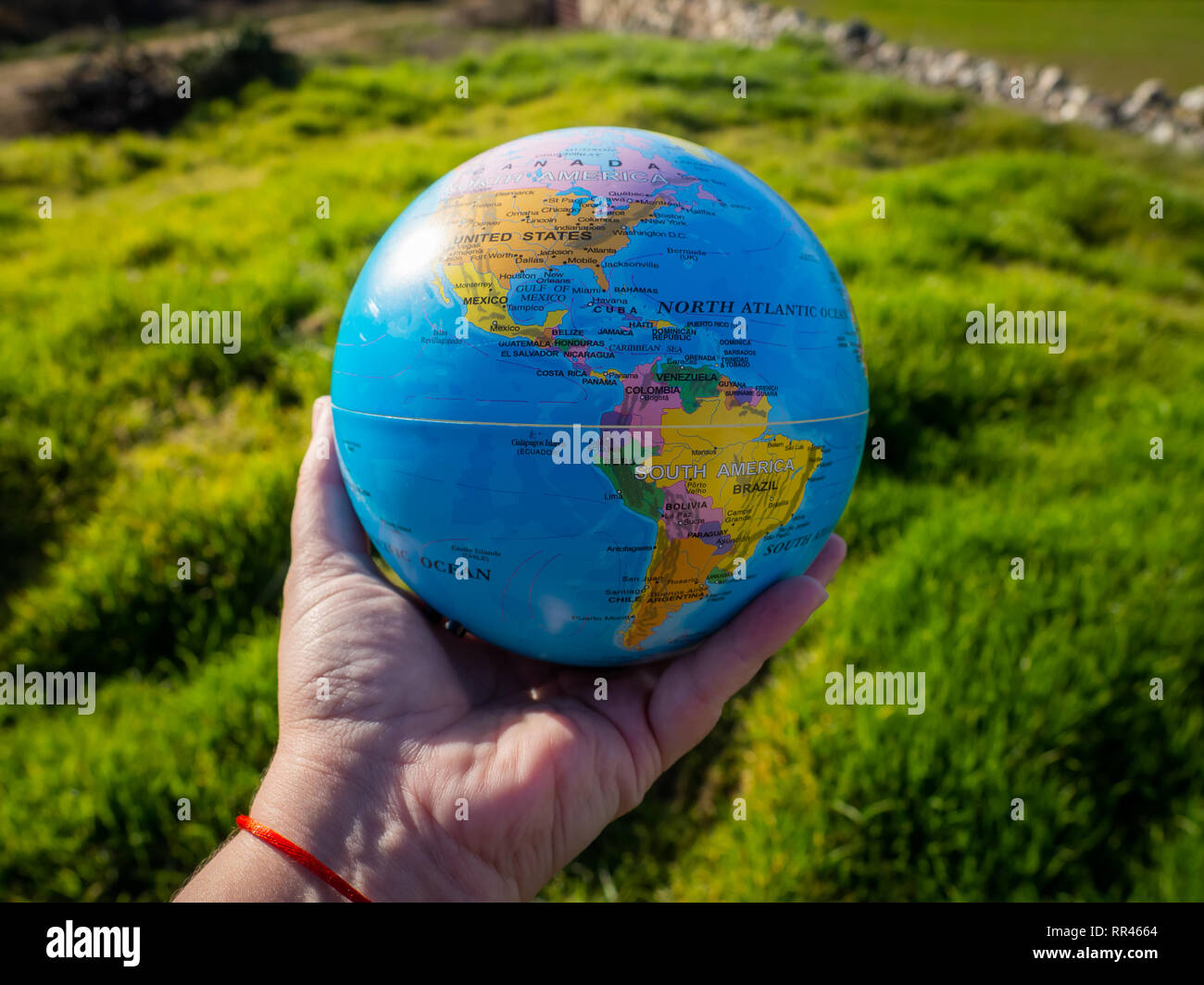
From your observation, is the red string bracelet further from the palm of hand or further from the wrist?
the palm of hand

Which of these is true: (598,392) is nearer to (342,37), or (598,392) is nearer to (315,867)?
(315,867)

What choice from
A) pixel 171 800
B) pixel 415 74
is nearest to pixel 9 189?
pixel 415 74

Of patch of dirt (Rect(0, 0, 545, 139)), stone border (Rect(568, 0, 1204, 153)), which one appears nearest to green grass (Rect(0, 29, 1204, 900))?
stone border (Rect(568, 0, 1204, 153))

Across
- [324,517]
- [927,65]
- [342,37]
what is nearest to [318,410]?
[324,517]

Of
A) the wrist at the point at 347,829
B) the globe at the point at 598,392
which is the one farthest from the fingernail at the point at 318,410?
the wrist at the point at 347,829

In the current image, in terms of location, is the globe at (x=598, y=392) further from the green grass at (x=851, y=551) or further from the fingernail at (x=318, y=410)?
the green grass at (x=851, y=551)

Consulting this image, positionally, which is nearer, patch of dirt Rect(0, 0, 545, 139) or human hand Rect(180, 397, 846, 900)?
human hand Rect(180, 397, 846, 900)
